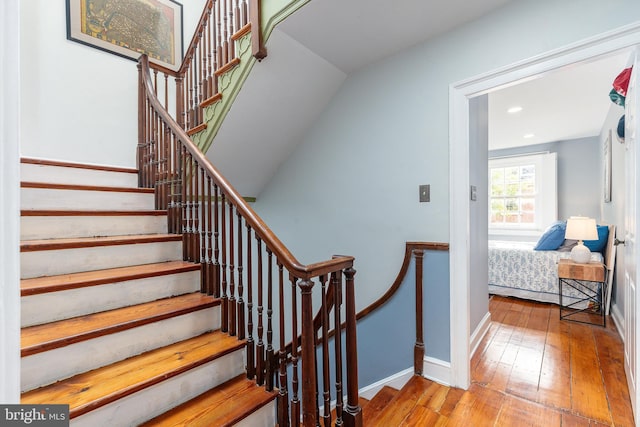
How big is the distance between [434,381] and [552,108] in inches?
149

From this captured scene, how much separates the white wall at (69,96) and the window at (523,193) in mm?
6468

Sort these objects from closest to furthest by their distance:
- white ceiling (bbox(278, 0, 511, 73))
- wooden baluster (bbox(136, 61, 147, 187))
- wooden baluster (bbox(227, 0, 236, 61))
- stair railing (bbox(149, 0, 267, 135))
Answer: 1. white ceiling (bbox(278, 0, 511, 73))
2. stair railing (bbox(149, 0, 267, 135))
3. wooden baluster (bbox(227, 0, 236, 61))
4. wooden baluster (bbox(136, 61, 147, 187))

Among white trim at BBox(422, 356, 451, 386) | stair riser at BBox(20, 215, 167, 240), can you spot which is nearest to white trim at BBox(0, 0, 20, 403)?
stair riser at BBox(20, 215, 167, 240)

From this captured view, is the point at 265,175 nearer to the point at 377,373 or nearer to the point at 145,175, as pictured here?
the point at 145,175

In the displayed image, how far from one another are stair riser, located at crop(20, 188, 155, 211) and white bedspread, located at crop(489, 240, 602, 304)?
13.2 feet

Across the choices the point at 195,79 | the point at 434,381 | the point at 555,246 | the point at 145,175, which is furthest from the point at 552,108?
the point at 145,175

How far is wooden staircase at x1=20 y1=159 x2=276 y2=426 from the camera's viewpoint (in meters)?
1.29

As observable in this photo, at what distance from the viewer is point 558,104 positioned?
373 cm

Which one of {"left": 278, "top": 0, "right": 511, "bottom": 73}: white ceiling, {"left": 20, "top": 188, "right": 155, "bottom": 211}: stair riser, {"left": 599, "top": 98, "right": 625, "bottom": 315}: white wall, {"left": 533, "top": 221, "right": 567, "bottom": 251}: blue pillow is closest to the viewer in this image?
{"left": 278, "top": 0, "right": 511, "bottom": 73}: white ceiling

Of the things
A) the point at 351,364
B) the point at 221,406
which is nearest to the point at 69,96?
the point at 221,406

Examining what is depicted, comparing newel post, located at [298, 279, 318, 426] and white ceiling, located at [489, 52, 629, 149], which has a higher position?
white ceiling, located at [489, 52, 629, 149]

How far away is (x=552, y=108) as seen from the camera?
12.7 feet

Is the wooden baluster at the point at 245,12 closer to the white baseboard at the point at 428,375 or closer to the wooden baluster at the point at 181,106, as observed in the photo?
the wooden baluster at the point at 181,106

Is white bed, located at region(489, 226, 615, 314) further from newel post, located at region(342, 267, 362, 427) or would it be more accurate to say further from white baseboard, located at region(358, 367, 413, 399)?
newel post, located at region(342, 267, 362, 427)
